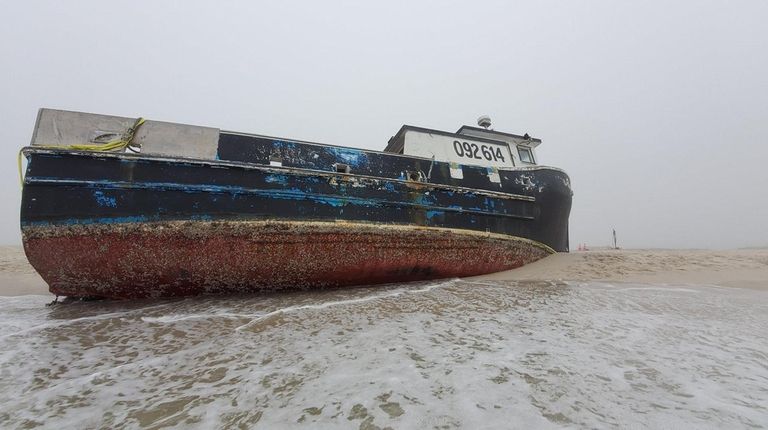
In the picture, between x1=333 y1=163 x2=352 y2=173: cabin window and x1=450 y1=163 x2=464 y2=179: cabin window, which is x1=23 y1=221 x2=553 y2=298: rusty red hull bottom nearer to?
x1=333 y1=163 x2=352 y2=173: cabin window

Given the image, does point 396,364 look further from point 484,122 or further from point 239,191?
point 484,122

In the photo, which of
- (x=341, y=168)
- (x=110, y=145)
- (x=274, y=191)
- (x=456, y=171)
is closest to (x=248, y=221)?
(x=274, y=191)

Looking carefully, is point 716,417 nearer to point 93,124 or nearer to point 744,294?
point 744,294

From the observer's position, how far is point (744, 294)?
13.4 ft

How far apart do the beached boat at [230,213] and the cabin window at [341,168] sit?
0.09ft

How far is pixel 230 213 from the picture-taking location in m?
4.52

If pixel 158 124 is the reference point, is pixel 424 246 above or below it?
below

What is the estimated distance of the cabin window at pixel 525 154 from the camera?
7825mm

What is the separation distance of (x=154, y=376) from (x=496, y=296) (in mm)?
3272

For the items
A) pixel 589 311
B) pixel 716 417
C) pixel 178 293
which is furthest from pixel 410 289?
pixel 716 417

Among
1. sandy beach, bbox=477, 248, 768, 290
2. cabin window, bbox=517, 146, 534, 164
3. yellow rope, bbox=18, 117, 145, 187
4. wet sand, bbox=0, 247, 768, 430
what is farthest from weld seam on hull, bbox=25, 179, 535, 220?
cabin window, bbox=517, 146, 534, 164

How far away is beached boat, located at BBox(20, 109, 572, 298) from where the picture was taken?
4039mm

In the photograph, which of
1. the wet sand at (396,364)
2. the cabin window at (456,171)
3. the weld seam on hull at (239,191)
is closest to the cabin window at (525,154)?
the cabin window at (456,171)

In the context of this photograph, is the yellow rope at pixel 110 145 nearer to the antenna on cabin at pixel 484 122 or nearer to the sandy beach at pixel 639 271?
the sandy beach at pixel 639 271
